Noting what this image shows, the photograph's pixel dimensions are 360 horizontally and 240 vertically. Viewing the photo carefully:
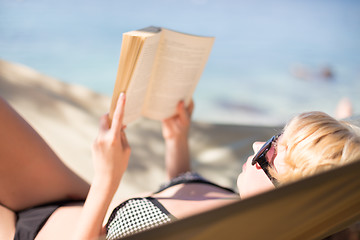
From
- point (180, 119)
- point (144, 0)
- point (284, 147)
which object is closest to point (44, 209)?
point (180, 119)

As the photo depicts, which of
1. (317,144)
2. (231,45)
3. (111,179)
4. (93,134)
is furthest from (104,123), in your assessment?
(231,45)

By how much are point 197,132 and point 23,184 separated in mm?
960

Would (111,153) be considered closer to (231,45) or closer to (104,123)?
(104,123)

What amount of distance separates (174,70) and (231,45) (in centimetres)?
401

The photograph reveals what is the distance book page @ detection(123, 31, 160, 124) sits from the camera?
972 mm

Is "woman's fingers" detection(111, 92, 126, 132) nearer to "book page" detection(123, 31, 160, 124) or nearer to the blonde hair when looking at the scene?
"book page" detection(123, 31, 160, 124)

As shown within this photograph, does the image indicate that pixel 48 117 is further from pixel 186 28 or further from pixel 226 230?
pixel 186 28

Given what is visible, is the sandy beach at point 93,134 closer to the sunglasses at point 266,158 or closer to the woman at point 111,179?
the woman at point 111,179

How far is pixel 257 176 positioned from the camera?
0.88 metres

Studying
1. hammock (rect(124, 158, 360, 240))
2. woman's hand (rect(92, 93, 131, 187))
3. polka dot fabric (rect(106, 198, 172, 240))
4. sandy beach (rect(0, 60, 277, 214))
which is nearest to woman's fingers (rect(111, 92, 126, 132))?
woman's hand (rect(92, 93, 131, 187))

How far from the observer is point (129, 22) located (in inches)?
207

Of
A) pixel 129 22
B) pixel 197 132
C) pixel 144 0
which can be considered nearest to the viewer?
pixel 197 132

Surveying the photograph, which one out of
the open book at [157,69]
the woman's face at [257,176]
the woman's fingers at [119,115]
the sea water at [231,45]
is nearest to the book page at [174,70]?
the open book at [157,69]

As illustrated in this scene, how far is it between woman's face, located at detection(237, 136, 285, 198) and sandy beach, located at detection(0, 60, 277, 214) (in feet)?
2.49
